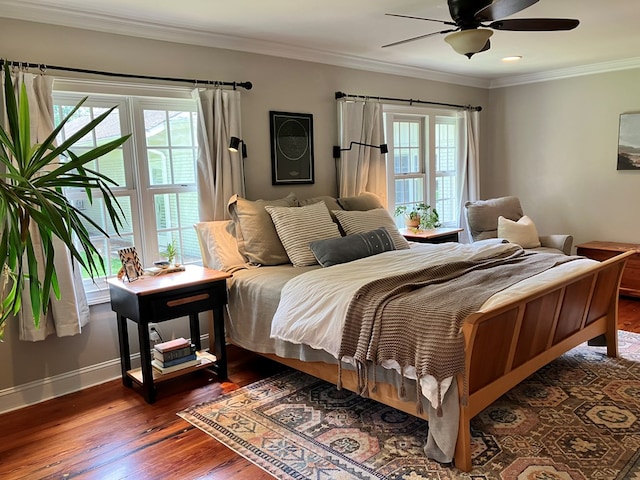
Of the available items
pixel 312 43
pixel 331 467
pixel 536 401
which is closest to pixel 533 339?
pixel 536 401

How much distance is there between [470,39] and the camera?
2.59m

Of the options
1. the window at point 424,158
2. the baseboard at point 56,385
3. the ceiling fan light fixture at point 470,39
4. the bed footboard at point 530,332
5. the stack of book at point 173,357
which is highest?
the ceiling fan light fixture at point 470,39

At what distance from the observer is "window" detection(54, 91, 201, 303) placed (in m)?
3.30

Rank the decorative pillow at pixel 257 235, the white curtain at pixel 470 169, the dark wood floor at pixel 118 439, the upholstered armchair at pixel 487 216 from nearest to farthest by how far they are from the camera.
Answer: the dark wood floor at pixel 118 439 < the decorative pillow at pixel 257 235 < the upholstered armchair at pixel 487 216 < the white curtain at pixel 470 169

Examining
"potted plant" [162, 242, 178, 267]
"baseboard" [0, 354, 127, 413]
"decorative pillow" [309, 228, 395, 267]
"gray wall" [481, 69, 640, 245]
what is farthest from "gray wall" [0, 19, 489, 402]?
"gray wall" [481, 69, 640, 245]

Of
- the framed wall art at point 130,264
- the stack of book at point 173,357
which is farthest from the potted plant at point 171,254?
the stack of book at point 173,357

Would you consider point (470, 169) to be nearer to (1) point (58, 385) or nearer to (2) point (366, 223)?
(2) point (366, 223)

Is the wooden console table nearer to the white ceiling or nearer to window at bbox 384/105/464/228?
window at bbox 384/105/464/228

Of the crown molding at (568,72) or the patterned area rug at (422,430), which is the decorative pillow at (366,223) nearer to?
the patterned area rug at (422,430)

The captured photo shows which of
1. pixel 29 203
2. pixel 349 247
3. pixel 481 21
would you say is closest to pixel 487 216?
pixel 349 247

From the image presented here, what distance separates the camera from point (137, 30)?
130 inches

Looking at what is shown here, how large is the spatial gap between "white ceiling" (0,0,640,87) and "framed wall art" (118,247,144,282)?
55.8 inches

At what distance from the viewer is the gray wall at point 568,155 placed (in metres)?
5.29

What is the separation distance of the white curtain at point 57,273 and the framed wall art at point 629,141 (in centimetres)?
522
